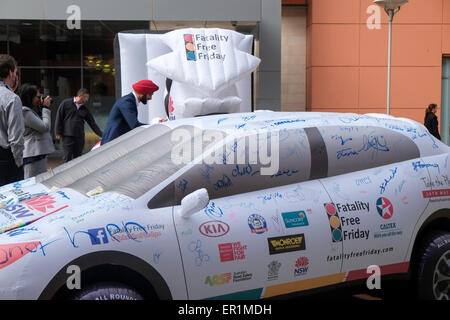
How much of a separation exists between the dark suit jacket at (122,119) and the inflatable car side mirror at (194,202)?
3.56 m

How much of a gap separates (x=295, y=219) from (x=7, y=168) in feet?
9.95

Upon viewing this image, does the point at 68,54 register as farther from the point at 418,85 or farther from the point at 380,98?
the point at 418,85

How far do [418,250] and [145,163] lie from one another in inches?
79.4

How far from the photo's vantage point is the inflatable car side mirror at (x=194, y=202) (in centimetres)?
319

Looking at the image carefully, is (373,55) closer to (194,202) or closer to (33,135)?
(33,135)

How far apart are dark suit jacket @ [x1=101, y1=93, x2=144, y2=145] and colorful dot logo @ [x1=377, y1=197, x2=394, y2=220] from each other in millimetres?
3595

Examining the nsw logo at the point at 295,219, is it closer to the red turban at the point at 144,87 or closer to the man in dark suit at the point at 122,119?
the man in dark suit at the point at 122,119

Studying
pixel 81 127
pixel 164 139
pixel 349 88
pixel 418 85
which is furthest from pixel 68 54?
pixel 164 139

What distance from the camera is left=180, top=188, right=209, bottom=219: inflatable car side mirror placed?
319 centimetres

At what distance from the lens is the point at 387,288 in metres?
4.04

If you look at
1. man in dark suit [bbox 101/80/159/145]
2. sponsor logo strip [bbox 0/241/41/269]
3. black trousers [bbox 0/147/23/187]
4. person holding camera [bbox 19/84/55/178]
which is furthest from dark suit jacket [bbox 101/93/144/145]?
sponsor logo strip [bbox 0/241/41/269]
